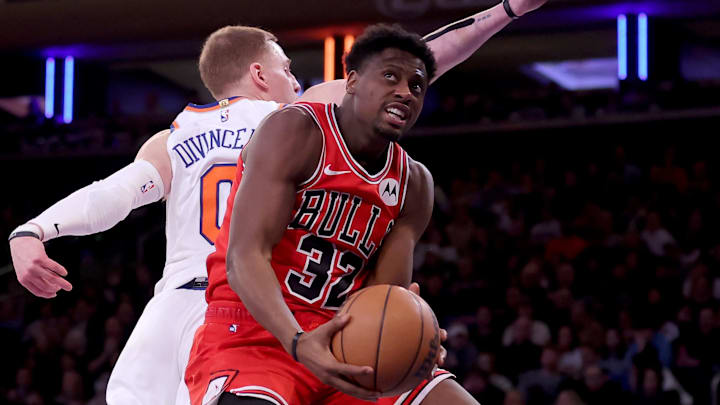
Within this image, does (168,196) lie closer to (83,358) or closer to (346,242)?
(346,242)

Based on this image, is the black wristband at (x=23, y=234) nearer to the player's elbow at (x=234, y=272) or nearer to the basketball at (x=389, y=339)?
the player's elbow at (x=234, y=272)

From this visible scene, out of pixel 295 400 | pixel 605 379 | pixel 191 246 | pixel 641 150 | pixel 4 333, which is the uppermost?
pixel 191 246

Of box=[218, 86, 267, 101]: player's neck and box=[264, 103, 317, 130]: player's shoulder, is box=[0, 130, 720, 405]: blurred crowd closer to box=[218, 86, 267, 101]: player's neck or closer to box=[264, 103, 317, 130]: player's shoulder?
box=[218, 86, 267, 101]: player's neck

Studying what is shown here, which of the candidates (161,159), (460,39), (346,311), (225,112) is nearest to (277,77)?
(225,112)

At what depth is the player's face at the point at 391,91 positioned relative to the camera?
2.57 meters

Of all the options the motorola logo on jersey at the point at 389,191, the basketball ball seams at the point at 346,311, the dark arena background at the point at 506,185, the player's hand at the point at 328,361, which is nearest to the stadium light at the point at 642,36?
the dark arena background at the point at 506,185

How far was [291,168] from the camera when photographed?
255 centimetres

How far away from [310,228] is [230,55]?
1179mm

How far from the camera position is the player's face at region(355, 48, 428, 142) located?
2572 mm

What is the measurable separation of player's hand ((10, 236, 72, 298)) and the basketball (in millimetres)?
1045

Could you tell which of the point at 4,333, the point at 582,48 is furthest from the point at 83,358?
the point at 582,48

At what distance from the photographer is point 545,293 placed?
8.80m

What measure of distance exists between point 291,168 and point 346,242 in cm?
30

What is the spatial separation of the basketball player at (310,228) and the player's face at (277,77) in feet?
2.89
